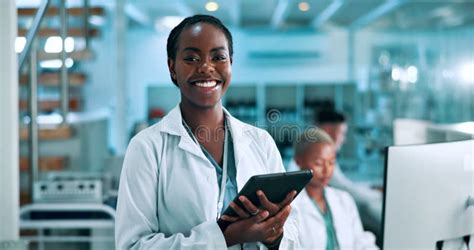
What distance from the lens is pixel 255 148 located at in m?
1.42

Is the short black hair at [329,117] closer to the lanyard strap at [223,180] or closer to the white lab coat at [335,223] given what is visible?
the white lab coat at [335,223]

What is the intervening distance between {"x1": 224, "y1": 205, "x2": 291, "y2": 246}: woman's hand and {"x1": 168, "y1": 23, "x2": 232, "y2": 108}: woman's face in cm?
28

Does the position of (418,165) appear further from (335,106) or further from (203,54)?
(335,106)

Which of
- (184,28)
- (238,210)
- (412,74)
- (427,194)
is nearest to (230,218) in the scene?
(238,210)

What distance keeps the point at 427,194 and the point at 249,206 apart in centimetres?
51

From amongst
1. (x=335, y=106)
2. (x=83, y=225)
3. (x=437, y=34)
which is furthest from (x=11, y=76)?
(x=437, y=34)

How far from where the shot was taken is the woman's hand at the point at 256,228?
1230mm

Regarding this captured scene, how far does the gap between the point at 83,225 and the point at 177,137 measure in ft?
4.51

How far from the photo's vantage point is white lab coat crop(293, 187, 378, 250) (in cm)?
Answer: 221

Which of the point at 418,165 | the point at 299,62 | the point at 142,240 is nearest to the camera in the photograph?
the point at 142,240

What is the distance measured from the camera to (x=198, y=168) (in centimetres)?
131

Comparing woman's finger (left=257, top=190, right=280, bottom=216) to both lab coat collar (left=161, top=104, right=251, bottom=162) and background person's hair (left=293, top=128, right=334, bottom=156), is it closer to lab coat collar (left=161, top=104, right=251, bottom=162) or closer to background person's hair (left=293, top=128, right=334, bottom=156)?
lab coat collar (left=161, top=104, right=251, bottom=162)

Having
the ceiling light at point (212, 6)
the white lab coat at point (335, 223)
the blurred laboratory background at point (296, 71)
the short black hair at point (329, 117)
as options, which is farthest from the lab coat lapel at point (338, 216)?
the ceiling light at point (212, 6)

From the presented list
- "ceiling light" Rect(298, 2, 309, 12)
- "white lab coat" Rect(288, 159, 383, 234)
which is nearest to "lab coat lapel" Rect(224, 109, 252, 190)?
"white lab coat" Rect(288, 159, 383, 234)
